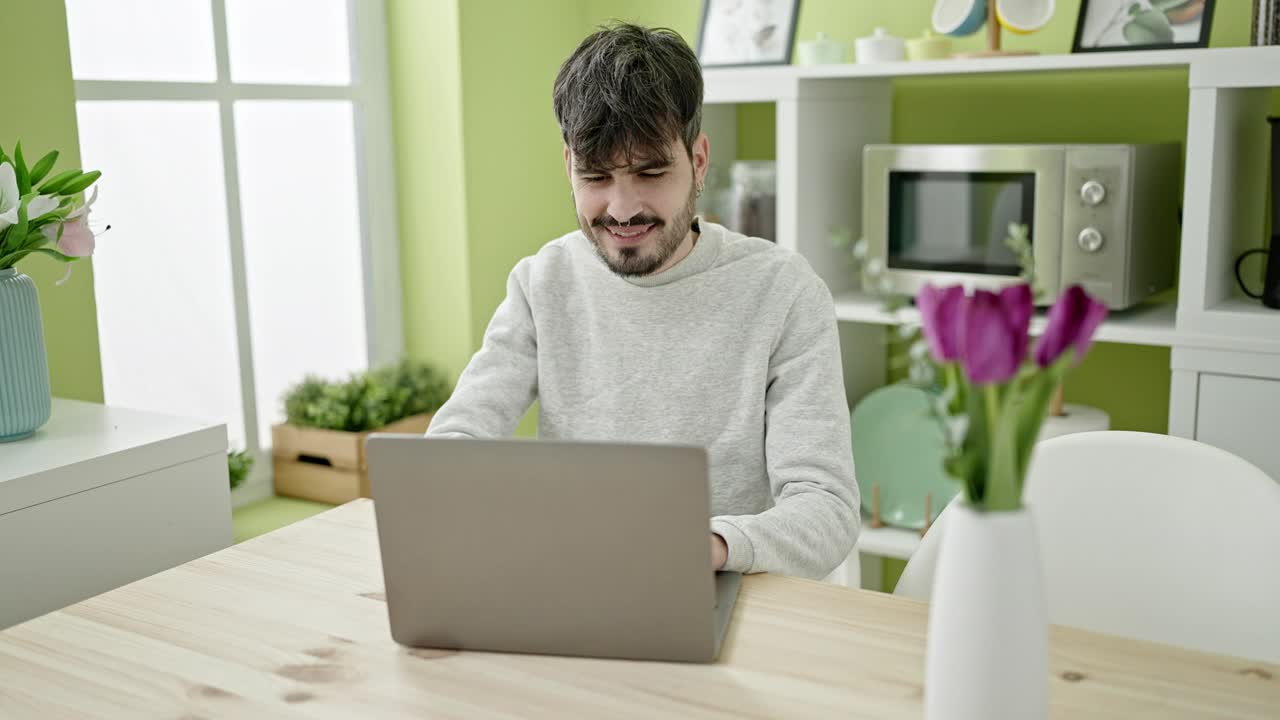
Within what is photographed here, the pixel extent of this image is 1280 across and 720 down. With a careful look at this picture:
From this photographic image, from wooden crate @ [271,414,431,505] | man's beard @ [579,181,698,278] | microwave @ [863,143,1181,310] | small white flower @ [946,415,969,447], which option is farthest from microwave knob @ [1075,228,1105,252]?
small white flower @ [946,415,969,447]

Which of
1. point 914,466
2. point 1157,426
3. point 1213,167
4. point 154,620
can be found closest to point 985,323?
point 154,620

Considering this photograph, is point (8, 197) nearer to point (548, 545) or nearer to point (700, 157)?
point (700, 157)

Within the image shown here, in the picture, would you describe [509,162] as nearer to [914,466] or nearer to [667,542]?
[914,466]

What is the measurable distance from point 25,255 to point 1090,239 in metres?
1.68

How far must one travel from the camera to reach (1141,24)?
213cm

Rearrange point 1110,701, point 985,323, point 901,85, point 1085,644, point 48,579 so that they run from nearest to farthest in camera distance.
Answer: point 985,323 < point 1110,701 < point 1085,644 < point 48,579 < point 901,85

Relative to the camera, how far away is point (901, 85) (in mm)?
2695

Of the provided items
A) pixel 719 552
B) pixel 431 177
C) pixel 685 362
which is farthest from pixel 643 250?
pixel 431 177

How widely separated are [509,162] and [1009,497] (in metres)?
2.24

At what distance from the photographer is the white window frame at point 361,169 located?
2.45m

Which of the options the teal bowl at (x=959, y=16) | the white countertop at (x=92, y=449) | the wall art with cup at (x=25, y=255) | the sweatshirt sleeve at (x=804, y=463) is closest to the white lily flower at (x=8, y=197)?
the wall art with cup at (x=25, y=255)

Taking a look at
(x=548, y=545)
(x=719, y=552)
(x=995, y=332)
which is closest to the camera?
(x=995, y=332)

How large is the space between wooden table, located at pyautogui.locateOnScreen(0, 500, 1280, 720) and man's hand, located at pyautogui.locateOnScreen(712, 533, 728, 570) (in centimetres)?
3

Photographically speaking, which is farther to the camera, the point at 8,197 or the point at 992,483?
the point at 8,197
